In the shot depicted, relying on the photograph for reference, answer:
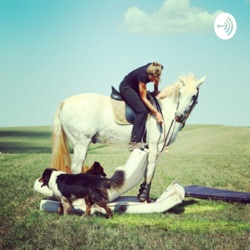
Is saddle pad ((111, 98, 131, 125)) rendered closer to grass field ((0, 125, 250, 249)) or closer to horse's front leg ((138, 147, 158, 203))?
horse's front leg ((138, 147, 158, 203))

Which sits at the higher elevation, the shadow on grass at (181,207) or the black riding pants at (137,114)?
the black riding pants at (137,114)

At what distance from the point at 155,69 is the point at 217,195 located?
371 centimetres

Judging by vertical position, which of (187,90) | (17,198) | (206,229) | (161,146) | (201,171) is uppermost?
(187,90)

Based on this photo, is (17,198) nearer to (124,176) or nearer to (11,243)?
(124,176)

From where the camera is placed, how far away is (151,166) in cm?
945

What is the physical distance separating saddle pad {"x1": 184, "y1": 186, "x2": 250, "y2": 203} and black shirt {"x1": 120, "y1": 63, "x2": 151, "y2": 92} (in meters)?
3.43

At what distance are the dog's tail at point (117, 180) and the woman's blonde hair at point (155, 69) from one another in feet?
7.39

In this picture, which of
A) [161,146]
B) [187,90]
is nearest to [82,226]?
[161,146]

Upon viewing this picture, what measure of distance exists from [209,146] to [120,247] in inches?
1378

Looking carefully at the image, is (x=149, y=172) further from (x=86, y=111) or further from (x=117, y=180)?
(x=86, y=111)

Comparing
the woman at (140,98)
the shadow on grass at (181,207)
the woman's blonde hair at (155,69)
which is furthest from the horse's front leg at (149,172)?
the woman's blonde hair at (155,69)

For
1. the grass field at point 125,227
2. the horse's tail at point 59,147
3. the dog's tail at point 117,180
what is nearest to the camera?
the grass field at point 125,227

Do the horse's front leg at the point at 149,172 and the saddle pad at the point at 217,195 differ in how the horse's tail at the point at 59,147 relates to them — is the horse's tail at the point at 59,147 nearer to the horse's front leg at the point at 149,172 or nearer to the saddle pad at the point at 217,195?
the horse's front leg at the point at 149,172

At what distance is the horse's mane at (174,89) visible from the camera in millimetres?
9188
